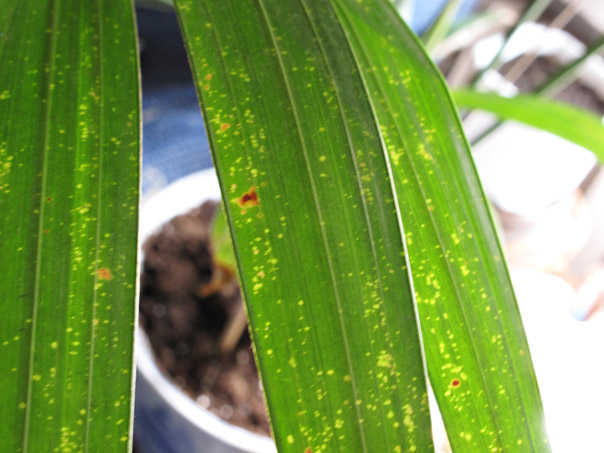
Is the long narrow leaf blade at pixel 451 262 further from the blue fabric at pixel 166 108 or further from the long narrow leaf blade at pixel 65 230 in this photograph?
the blue fabric at pixel 166 108

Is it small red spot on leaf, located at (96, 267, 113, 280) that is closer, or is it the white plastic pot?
small red spot on leaf, located at (96, 267, 113, 280)

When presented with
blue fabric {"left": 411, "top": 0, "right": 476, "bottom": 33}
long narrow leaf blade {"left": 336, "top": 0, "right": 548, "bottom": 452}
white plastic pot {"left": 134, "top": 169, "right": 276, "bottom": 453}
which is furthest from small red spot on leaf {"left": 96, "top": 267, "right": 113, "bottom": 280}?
blue fabric {"left": 411, "top": 0, "right": 476, "bottom": 33}

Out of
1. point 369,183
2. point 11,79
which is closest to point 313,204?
point 369,183

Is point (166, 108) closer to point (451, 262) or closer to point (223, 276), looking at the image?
point (223, 276)

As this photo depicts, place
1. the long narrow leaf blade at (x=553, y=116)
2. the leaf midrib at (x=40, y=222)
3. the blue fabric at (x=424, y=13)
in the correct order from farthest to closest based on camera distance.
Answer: the blue fabric at (x=424, y=13)
the long narrow leaf blade at (x=553, y=116)
the leaf midrib at (x=40, y=222)

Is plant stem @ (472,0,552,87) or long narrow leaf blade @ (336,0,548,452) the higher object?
plant stem @ (472,0,552,87)

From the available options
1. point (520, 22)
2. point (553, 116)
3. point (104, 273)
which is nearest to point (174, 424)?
point (104, 273)

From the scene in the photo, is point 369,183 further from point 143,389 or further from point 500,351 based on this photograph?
point 143,389

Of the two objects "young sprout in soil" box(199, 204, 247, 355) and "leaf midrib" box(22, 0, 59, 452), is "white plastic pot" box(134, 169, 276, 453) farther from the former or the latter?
"leaf midrib" box(22, 0, 59, 452)

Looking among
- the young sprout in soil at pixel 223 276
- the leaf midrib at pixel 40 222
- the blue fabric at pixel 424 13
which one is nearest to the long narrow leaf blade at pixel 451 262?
the leaf midrib at pixel 40 222
